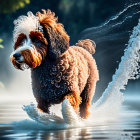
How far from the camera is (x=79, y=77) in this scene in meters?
9.40

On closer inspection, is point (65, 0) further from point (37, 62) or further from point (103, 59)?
point (37, 62)

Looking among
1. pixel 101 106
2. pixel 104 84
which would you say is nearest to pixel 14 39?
pixel 101 106

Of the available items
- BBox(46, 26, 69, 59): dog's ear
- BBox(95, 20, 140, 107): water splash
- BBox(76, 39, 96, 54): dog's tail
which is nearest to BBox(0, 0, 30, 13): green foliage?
BBox(46, 26, 69, 59): dog's ear

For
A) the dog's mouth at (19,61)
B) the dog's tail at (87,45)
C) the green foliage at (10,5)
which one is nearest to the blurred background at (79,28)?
the dog's tail at (87,45)

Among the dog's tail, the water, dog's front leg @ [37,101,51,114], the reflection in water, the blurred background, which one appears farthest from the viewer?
the blurred background

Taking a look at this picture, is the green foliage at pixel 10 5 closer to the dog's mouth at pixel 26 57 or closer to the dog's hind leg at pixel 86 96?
the dog's mouth at pixel 26 57

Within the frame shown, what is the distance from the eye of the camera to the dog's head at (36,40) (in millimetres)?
8188

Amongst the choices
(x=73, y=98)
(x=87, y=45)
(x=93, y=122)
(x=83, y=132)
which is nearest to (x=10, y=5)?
(x=83, y=132)

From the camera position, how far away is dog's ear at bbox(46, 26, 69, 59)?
8.67 m

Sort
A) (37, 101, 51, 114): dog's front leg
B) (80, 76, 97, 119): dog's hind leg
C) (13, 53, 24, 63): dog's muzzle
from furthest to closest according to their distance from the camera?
(80, 76, 97, 119): dog's hind leg
(37, 101, 51, 114): dog's front leg
(13, 53, 24, 63): dog's muzzle

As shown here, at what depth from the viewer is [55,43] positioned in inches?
343

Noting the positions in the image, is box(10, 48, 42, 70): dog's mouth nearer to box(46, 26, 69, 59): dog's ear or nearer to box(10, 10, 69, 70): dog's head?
box(10, 10, 69, 70): dog's head

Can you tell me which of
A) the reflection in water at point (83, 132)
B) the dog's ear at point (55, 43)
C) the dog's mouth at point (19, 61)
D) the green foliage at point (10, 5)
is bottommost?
the reflection in water at point (83, 132)

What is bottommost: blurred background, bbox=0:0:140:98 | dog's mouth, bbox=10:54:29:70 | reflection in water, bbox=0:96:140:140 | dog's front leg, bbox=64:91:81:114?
reflection in water, bbox=0:96:140:140
